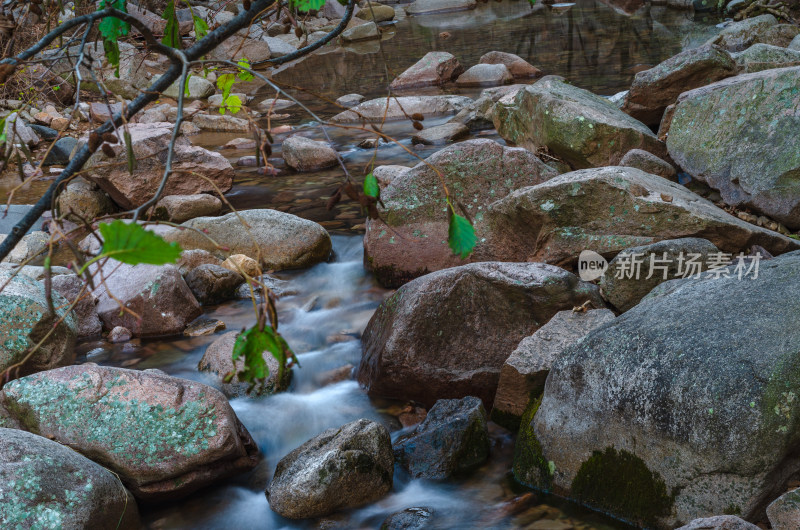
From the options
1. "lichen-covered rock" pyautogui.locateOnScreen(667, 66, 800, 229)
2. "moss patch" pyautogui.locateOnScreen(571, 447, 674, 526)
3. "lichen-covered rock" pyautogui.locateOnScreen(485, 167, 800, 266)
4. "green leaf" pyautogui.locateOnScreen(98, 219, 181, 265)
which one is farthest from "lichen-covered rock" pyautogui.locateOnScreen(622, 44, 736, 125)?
"green leaf" pyautogui.locateOnScreen(98, 219, 181, 265)

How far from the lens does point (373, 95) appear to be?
15.6m

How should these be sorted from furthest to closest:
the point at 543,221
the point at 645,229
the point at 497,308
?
the point at 543,221 < the point at 645,229 < the point at 497,308

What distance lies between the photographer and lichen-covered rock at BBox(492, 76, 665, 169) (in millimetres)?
7133

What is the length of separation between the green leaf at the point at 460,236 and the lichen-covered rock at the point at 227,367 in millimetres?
3878

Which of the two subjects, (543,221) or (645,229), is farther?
(543,221)

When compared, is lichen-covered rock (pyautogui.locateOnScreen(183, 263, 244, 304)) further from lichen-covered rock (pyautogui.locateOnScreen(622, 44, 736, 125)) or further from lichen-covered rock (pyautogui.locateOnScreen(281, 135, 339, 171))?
lichen-covered rock (pyautogui.locateOnScreen(622, 44, 736, 125))

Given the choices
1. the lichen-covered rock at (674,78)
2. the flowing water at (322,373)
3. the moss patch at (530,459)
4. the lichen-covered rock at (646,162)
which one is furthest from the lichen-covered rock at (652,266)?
the lichen-covered rock at (674,78)

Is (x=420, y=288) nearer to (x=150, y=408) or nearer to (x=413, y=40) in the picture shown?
(x=150, y=408)

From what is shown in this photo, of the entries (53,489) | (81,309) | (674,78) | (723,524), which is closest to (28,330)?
(81,309)

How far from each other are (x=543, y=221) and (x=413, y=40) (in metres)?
19.9

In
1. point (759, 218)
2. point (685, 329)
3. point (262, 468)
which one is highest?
point (685, 329)

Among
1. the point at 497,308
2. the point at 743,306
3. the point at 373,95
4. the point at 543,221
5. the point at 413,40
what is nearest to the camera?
the point at 743,306

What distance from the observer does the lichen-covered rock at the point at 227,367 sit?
5012 mm

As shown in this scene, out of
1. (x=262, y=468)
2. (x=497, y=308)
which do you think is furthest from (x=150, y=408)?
(x=497, y=308)
